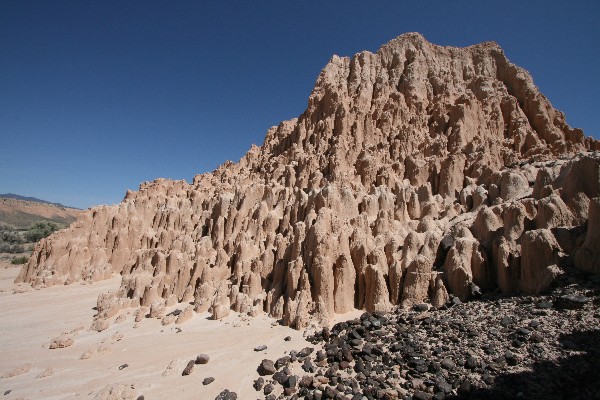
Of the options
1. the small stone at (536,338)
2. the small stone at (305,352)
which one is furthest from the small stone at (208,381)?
the small stone at (536,338)

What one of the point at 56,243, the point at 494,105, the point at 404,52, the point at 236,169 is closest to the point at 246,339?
the point at 56,243

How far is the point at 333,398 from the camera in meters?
7.45

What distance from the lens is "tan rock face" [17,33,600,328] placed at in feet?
39.2

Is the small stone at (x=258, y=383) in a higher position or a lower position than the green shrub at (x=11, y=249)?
lower

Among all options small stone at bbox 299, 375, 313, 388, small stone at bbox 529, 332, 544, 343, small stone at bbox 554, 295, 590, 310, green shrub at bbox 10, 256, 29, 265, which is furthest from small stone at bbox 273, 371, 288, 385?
green shrub at bbox 10, 256, 29, 265

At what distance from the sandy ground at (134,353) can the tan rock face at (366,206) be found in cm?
124

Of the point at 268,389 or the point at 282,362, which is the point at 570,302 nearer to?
the point at 282,362

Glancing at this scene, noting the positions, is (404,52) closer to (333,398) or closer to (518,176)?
(518,176)

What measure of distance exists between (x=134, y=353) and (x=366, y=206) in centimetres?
1386

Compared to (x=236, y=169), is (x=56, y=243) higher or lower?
lower

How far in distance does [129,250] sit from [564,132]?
3623 centimetres

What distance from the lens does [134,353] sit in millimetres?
11062

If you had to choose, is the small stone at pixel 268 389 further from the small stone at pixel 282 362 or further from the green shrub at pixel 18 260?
the green shrub at pixel 18 260

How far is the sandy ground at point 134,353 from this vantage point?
8961 millimetres
